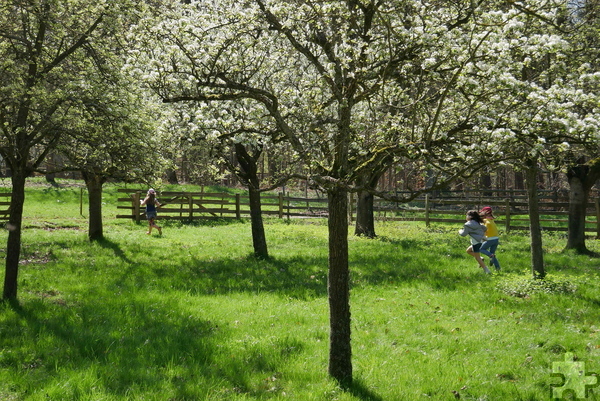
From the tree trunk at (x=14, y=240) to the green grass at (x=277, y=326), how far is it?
32cm

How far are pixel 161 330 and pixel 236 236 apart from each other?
12265mm

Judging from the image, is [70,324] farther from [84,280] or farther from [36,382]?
Result: [84,280]

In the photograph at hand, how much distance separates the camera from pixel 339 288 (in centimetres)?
659

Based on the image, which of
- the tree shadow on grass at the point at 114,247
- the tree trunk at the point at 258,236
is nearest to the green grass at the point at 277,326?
the tree shadow on grass at the point at 114,247

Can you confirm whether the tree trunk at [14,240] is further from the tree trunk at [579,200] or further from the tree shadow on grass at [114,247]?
the tree trunk at [579,200]

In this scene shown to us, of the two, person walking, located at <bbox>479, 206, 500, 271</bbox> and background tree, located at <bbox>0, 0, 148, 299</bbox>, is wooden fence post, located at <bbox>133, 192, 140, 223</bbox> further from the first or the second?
person walking, located at <bbox>479, 206, 500, 271</bbox>

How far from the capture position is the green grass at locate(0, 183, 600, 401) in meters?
6.59

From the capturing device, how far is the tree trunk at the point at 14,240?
31.0 ft

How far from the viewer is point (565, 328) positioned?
867 cm

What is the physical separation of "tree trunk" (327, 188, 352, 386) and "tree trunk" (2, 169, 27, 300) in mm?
6186

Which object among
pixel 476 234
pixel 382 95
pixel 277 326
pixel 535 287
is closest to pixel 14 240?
pixel 277 326

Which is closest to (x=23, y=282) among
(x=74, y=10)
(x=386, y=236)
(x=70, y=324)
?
(x=70, y=324)

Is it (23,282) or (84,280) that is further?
(84,280)

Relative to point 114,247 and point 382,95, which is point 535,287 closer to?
point 382,95
